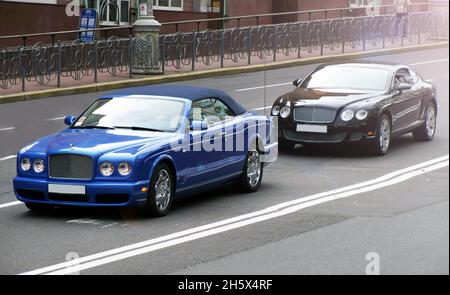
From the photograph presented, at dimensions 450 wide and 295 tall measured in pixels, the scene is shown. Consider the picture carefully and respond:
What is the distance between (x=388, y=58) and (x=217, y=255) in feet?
84.4

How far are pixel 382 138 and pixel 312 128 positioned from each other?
1110 mm

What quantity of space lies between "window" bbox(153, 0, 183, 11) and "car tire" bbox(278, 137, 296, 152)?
21.4 metres

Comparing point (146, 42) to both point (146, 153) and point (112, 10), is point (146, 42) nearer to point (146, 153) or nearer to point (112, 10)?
point (112, 10)

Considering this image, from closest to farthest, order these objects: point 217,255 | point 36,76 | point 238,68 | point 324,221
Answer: point 217,255 → point 324,221 → point 36,76 → point 238,68

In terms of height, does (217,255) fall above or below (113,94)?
below

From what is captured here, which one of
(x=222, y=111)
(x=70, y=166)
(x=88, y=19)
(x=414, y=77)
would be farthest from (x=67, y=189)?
(x=88, y=19)

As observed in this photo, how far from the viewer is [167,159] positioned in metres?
10.6

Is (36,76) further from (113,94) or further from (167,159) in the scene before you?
(167,159)

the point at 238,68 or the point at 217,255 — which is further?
the point at 238,68

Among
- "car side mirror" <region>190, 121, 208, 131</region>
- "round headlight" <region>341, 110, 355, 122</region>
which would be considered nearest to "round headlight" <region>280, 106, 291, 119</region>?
"round headlight" <region>341, 110, 355, 122</region>

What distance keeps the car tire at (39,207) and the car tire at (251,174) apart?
2.46 metres

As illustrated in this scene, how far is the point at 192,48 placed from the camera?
→ 29.8m
